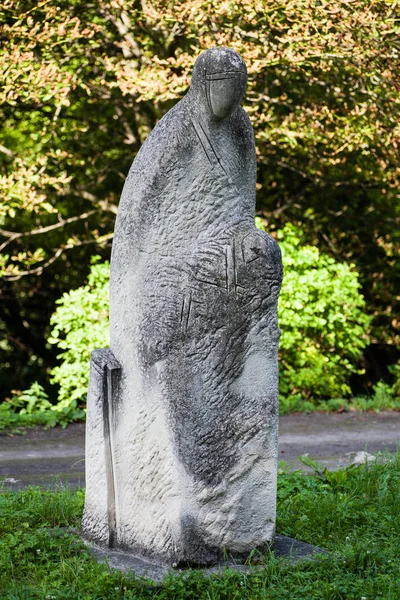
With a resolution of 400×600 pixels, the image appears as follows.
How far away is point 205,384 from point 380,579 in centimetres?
113

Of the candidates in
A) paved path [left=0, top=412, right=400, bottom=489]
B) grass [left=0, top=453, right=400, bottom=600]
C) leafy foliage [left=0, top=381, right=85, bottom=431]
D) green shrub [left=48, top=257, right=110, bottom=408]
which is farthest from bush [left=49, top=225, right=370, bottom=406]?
grass [left=0, top=453, right=400, bottom=600]

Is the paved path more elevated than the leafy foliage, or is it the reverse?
the leafy foliage

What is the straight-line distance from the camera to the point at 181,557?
3.90 meters

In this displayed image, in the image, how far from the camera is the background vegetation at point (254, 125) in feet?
28.8

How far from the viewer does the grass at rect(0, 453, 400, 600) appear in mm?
3650

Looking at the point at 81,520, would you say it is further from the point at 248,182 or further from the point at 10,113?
the point at 10,113

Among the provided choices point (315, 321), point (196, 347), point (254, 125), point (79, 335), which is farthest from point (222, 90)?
point (315, 321)

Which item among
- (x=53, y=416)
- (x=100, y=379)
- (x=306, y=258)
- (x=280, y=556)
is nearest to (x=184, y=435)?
(x=100, y=379)

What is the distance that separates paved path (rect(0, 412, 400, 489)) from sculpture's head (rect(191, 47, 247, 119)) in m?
3.07

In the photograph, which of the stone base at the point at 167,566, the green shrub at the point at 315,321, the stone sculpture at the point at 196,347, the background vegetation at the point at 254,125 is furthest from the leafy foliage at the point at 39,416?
the stone sculpture at the point at 196,347

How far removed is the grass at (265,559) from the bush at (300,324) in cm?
402

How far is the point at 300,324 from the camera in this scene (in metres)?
9.93

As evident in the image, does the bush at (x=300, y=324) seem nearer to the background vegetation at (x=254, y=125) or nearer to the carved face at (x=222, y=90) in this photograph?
the background vegetation at (x=254, y=125)

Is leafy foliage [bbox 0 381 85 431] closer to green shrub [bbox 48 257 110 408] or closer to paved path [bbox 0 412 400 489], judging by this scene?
paved path [bbox 0 412 400 489]
